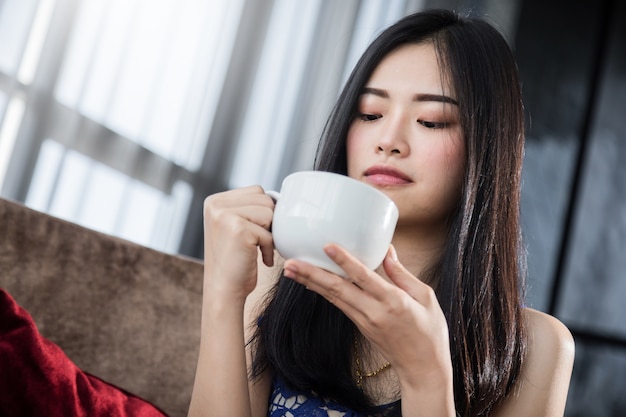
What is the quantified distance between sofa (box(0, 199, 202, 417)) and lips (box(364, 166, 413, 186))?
56 cm

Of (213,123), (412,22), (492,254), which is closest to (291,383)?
(492,254)

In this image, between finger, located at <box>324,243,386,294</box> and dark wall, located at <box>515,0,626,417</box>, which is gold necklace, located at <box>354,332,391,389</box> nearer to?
finger, located at <box>324,243,386,294</box>

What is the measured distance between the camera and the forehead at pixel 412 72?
1.09 meters

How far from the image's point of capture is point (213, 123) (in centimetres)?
312

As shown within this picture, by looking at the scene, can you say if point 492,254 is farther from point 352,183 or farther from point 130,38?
point 130,38

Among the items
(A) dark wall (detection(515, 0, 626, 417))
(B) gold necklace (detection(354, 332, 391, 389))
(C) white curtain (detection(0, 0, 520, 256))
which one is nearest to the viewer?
(B) gold necklace (detection(354, 332, 391, 389))

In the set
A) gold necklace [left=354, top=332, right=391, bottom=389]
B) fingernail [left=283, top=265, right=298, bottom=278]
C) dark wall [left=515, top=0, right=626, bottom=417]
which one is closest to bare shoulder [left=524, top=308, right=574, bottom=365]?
gold necklace [left=354, top=332, right=391, bottom=389]

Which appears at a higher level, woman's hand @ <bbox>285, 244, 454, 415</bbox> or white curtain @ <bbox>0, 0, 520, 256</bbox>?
white curtain @ <bbox>0, 0, 520, 256</bbox>

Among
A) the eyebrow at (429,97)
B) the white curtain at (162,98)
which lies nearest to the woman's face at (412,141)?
the eyebrow at (429,97)

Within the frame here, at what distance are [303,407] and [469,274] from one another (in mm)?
324

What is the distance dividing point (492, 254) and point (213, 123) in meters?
2.17

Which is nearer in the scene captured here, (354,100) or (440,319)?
(440,319)

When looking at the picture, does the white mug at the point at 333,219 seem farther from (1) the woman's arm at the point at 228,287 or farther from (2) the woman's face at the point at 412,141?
(2) the woman's face at the point at 412,141

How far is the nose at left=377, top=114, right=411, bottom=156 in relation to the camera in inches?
39.7
